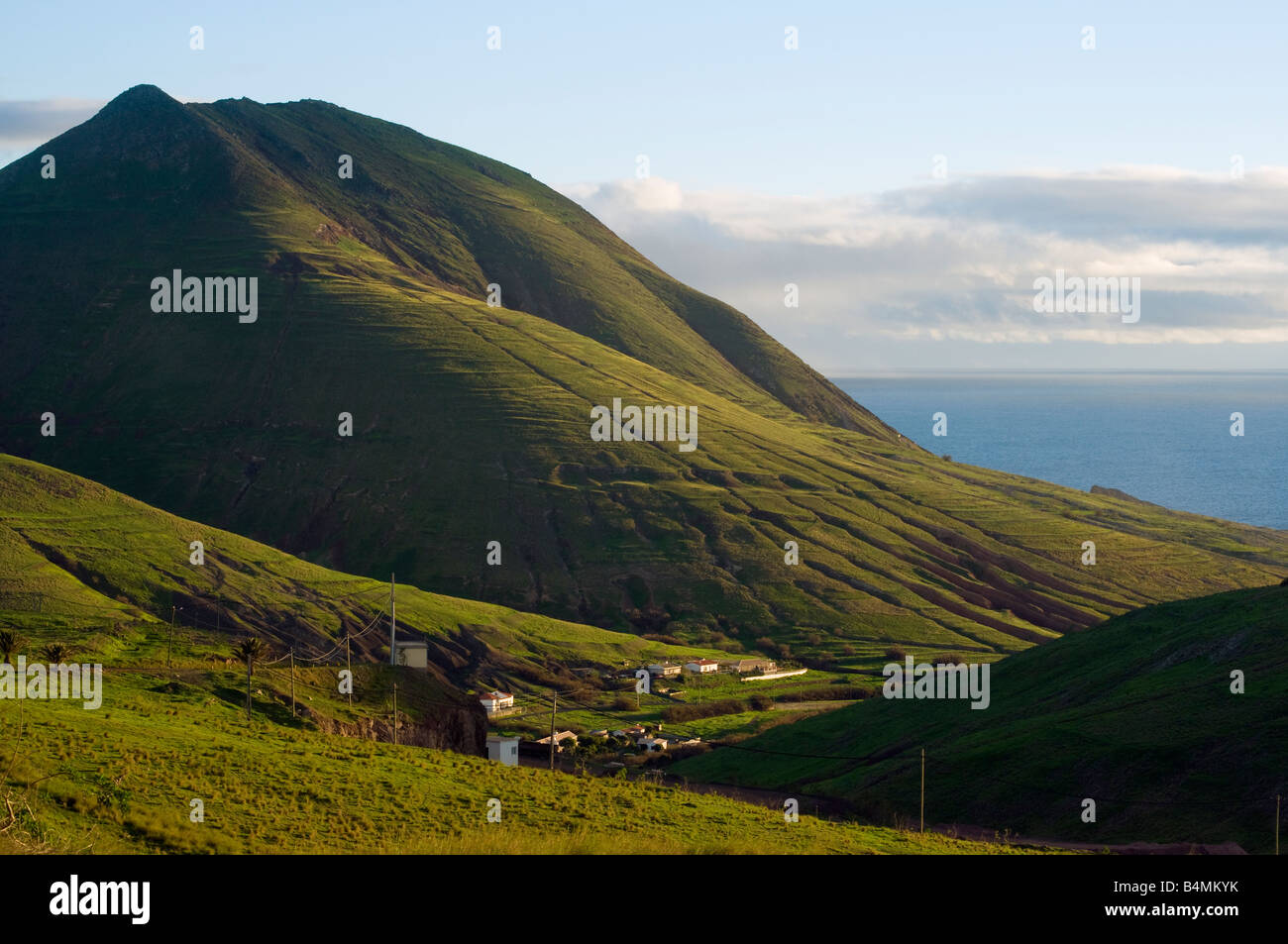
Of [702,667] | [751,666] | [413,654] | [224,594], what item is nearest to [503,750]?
[413,654]

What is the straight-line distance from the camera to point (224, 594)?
404 feet

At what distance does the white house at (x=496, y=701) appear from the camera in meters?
112

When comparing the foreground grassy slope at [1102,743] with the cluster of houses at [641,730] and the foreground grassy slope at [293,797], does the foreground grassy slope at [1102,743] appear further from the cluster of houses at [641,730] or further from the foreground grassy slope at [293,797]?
the foreground grassy slope at [293,797]

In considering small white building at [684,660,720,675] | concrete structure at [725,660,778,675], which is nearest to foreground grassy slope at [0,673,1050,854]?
small white building at [684,660,720,675]

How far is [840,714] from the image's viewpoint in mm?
95438

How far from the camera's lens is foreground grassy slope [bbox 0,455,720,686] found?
11200cm

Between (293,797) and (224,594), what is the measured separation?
85.7 m

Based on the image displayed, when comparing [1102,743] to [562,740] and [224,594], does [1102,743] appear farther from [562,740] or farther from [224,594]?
[224,594]

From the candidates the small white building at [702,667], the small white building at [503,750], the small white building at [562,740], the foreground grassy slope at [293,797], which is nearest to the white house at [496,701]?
the small white building at [562,740]

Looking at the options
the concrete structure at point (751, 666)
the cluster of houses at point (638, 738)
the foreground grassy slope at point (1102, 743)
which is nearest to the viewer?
the foreground grassy slope at point (1102, 743)

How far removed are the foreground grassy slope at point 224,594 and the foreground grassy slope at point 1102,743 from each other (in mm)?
46856

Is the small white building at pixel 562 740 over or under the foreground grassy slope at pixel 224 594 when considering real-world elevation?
under

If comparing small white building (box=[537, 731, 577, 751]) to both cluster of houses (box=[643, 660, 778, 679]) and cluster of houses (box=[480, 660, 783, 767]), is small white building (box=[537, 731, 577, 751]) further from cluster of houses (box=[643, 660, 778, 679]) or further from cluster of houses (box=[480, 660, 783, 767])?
cluster of houses (box=[643, 660, 778, 679])
